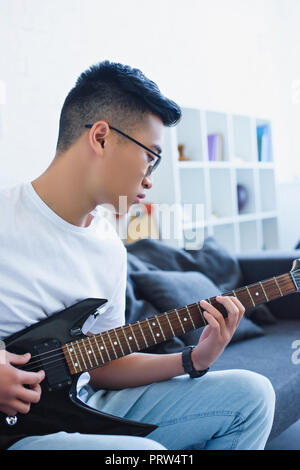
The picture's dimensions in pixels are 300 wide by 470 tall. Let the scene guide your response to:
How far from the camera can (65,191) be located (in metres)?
1.08

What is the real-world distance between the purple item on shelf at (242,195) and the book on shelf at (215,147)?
0.40 metres

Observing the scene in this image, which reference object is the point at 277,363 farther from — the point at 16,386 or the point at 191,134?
the point at 191,134

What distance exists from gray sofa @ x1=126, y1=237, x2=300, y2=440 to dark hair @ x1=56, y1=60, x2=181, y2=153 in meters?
0.80

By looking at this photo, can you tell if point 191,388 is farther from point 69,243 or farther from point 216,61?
point 216,61

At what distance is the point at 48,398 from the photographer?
3.23 ft

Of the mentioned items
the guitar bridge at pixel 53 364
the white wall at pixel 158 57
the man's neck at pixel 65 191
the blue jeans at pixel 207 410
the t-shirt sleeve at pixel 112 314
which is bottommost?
the blue jeans at pixel 207 410

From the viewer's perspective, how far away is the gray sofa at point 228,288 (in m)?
1.58

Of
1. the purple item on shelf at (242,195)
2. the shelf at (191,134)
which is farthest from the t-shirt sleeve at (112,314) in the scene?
the purple item on shelf at (242,195)

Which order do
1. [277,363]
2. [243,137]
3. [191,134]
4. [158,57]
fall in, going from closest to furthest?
[277,363], [158,57], [191,134], [243,137]

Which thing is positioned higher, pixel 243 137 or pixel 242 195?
pixel 243 137

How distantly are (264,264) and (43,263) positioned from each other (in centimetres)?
154

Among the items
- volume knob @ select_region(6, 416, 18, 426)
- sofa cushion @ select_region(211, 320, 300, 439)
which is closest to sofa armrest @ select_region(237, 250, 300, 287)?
sofa cushion @ select_region(211, 320, 300, 439)

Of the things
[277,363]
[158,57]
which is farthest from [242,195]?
[277,363]

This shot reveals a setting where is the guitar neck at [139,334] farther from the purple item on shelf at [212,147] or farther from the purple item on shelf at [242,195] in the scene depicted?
the purple item on shelf at [242,195]
